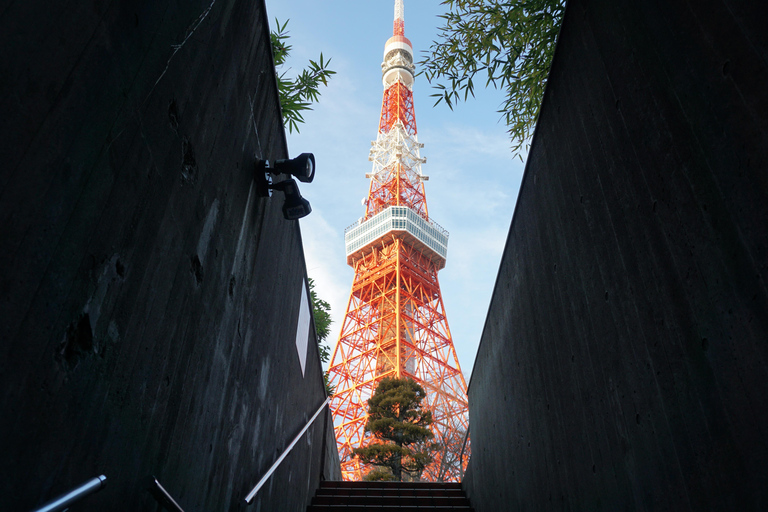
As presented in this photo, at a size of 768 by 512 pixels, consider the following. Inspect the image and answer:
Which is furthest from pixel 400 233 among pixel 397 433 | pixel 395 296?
pixel 397 433

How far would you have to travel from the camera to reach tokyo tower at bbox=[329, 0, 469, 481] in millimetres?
20719

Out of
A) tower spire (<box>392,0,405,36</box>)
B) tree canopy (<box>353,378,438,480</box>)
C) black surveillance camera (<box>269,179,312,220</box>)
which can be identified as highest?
tower spire (<box>392,0,405,36</box>)

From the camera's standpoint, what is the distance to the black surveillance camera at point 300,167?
2557mm

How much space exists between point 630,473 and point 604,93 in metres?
1.32

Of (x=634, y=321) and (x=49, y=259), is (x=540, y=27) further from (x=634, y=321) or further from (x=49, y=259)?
(x=49, y=259)

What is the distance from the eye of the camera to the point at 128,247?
3.97 feet

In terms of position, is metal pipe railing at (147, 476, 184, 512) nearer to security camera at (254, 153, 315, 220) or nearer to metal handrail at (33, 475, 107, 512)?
metal handrail at (33, 475, 107, 512)

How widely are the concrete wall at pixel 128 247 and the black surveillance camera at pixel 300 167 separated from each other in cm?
23

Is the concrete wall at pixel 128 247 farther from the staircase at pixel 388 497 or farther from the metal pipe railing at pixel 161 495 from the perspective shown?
the staircase at pixel 388 497

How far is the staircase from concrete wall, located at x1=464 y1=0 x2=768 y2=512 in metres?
2.33

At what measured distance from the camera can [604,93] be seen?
5.73ft

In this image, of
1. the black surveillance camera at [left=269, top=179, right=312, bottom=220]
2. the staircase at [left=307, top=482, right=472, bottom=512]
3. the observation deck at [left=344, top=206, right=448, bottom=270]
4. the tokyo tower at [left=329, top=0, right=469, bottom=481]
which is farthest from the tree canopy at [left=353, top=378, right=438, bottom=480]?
the black surveillance camera at [left=269, top=179, right=312, bottom=220]

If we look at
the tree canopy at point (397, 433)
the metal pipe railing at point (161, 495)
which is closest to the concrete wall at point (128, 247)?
the metal pipe railing at point (161, 495)

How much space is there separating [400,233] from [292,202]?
23.8 metres
